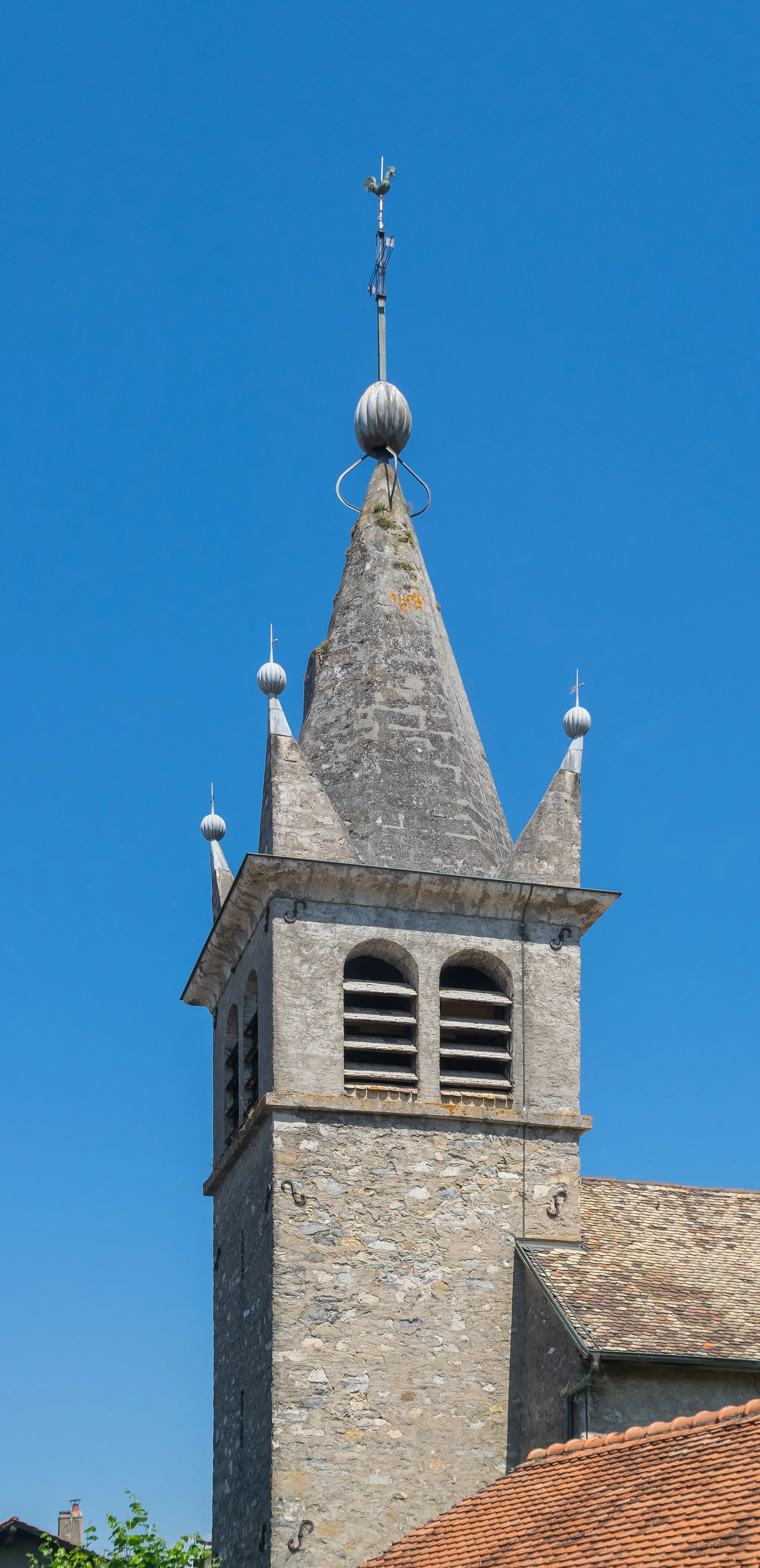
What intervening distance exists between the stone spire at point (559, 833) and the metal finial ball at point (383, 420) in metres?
4.30

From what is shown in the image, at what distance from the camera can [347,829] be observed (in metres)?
21.8

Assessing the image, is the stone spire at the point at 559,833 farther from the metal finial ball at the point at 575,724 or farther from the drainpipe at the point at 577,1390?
the drainpipe at the point at 577,1390

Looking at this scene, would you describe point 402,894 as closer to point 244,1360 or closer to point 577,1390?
point 244,1360

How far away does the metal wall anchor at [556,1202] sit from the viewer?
2056 centimetres

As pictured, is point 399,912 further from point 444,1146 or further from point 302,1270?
point 302,1270

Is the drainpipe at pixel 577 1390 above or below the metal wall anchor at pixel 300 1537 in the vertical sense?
above

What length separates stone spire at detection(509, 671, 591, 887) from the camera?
21.8 meters

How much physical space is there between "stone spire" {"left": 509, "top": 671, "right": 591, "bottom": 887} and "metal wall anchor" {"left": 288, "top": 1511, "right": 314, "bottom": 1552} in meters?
6.80

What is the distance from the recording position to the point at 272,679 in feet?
73.9

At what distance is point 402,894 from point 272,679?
2.97 m

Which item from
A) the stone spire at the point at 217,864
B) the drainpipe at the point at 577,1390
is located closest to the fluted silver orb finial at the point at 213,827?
the stone spire at the point at 217,864

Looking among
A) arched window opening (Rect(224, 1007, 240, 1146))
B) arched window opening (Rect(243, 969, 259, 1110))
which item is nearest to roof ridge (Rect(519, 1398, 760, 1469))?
arched window opening (Rect(243, 969, 259, 1110))

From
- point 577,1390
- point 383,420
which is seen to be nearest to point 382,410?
point 383,420

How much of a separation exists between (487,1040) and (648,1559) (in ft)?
27.3
